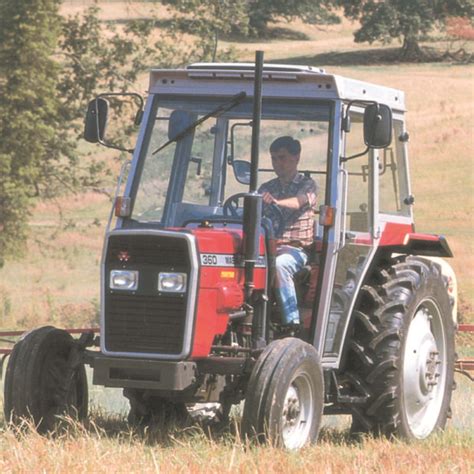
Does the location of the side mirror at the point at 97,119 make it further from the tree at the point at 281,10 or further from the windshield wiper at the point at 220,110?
the tree at the point at 281,10

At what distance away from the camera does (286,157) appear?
9.33m

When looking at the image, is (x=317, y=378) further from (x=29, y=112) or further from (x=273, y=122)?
(x=29, y=112)

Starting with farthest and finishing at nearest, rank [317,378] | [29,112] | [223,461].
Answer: [29,112] < [317,378] < [223,461]

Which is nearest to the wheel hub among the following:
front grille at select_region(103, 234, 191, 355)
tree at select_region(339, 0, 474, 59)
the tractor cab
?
the tractor cab

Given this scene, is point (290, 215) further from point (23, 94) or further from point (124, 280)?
point (23, 94)

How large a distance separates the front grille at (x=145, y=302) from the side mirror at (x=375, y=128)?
131 centimetres

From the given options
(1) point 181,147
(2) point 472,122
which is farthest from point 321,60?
(1) point 181,147

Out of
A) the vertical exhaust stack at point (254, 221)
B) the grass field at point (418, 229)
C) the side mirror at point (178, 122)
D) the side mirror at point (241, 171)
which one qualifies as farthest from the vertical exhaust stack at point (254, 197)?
the grass field at point (418, 229)

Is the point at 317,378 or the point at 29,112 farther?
the point at 29,112

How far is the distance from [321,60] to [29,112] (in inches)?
1905

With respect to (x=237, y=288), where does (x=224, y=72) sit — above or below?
above

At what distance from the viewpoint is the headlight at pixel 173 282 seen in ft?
28.0

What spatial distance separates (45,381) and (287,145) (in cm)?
218

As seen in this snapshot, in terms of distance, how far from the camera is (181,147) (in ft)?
31.6
